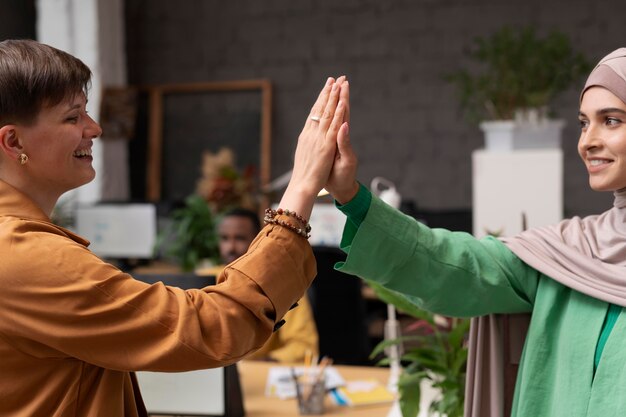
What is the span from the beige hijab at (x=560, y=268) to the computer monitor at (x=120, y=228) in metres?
3.36

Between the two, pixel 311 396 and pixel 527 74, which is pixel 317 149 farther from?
pixel 527 74

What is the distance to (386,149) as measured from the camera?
5.78 m

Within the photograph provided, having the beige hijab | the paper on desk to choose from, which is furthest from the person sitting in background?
the beige hijab

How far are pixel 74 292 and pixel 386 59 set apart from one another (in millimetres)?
4963

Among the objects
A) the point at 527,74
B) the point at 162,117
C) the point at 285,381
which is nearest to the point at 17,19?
the point at 162,117

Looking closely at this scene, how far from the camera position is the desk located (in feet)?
7.02

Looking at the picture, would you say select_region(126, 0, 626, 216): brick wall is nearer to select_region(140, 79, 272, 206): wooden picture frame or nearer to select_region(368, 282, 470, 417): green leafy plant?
select_region(140, 79, 272, 206): wooden picture frame

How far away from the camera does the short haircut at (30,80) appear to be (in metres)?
1.06

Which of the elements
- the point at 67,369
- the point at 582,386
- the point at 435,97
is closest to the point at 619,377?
the point at 582,386

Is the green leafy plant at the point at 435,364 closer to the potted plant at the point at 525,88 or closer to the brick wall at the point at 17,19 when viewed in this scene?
the potted plant at the point at 525,88

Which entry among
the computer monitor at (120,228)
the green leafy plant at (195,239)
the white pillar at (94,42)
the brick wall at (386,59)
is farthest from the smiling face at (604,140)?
the white pillar at (94,42)

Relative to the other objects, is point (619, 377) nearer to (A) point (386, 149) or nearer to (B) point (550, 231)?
(B) point (550, 231)

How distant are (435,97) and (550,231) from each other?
4279 mm

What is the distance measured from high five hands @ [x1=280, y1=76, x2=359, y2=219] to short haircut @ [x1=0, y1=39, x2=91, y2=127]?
0.37 metres
